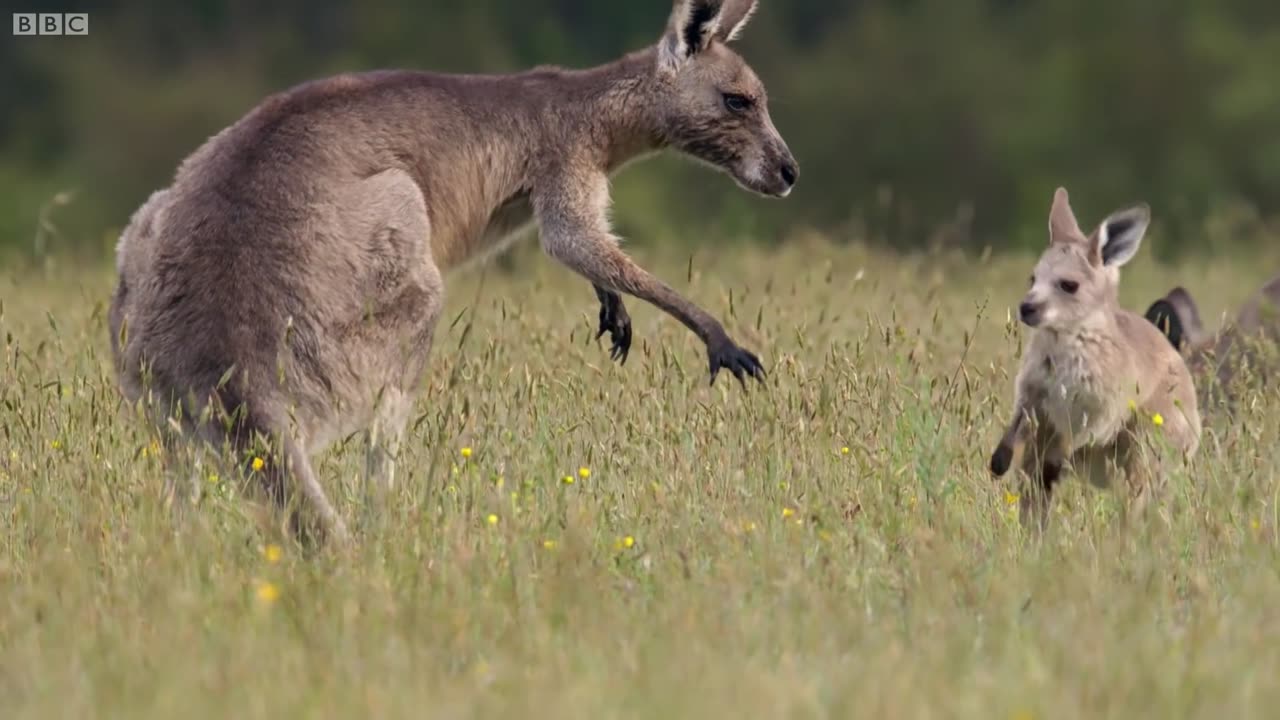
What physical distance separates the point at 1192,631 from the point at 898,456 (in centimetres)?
186

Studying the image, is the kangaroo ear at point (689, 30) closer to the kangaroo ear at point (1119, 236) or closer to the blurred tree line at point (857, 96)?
the kangaroo ear at point (1119, 236)

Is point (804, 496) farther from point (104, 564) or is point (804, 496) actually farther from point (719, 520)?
point (104, 564)

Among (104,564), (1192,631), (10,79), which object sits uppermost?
(1192,631)

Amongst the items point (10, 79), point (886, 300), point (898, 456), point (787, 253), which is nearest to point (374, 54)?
point (10, 79)

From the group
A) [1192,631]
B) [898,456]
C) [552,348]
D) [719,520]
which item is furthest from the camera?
[552,348]

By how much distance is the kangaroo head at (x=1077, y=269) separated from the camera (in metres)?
→ 6.96

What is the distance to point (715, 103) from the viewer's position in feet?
28.5

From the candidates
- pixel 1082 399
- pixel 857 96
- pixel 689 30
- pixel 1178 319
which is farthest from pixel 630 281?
pixel 857 96

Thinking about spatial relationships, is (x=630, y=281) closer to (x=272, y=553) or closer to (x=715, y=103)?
(x=715, y=103)

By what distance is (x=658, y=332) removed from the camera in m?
9.85

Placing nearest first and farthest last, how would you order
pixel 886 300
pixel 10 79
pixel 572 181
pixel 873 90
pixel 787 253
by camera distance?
pixel 572 181 < pixel 886 300 < pixel 787 253 < pixel 873 90 < pixel 10 79

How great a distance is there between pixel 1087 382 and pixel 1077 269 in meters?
0.39

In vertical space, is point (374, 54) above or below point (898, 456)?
below

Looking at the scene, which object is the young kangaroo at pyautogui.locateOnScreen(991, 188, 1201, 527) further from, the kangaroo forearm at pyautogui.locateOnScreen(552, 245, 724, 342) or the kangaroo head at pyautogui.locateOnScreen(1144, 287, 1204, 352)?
the kangaroo head at pyautogui.locateOnScreen(1144, 287, 1204, 352)
